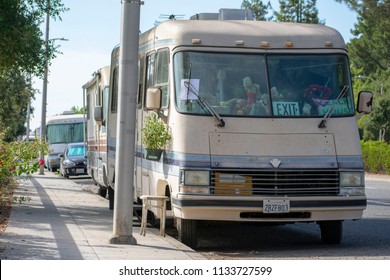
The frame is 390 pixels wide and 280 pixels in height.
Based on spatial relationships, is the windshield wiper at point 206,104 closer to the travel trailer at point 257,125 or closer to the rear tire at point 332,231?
the travel trailer at point 257,125

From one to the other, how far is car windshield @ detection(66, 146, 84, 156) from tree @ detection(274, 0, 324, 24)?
30803 millimetres

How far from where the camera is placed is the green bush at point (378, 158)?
177ft

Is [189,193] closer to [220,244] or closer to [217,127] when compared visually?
[217,127]

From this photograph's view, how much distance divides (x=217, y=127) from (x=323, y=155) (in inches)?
61.8

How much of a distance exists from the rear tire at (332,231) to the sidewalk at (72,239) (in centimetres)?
236

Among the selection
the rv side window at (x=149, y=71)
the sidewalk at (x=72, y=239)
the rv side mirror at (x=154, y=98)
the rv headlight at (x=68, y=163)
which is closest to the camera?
the sidewalk at (x=72, y=239)

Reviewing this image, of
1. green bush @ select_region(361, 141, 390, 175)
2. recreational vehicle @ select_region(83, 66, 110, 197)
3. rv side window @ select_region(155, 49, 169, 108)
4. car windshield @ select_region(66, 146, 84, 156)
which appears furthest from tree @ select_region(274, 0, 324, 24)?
rv side window @ select_region(155, 49, 169, 108)

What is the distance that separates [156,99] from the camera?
49.5 ft

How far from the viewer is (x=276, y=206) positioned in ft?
46.3

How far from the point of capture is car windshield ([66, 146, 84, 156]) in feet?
151

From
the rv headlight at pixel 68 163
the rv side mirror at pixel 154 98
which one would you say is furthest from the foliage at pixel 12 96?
the rv side mirror at pixel 154 98

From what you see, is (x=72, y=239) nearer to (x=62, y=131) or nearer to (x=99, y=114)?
(x=99, y=114)

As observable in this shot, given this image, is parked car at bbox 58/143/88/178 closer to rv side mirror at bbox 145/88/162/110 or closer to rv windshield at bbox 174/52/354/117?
rv side mirror at bbox 145/88/162/110

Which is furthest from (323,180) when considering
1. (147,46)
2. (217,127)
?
(147,46)
